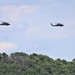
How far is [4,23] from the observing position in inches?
6078

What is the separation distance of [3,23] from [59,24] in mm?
15275

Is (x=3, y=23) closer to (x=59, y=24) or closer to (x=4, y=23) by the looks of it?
(x=4, y=23)

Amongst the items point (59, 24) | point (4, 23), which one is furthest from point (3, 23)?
point (59, 24)

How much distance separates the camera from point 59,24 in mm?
154375

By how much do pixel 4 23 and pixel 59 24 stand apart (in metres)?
15.0

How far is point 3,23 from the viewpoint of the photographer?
15388 cm

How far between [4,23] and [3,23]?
556 millimetres
